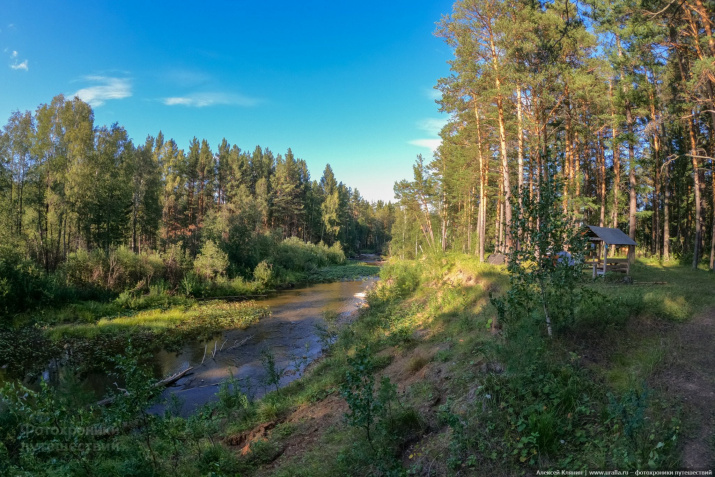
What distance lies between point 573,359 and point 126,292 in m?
24.0

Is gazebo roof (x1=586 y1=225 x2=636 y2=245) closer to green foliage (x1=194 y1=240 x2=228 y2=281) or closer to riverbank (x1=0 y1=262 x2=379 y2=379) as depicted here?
riverbank (x1=0 y1=262 x2=379 y2=379)

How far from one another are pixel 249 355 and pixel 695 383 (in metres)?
13.5

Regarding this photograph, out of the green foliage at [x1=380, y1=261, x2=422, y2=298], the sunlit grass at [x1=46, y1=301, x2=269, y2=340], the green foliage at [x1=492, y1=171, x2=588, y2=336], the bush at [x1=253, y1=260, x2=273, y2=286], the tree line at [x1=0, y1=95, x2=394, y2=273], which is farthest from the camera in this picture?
the bush at [x1=253, y1=260, x2=273, y2=286]

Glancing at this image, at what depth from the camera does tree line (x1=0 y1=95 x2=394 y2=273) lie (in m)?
22.5

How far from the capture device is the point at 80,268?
69.4 feet

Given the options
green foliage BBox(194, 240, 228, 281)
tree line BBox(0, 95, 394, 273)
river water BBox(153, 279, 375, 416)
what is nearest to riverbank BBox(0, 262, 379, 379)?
river water BBox(153, 279, 375, 416)

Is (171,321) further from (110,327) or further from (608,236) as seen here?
(608,236)

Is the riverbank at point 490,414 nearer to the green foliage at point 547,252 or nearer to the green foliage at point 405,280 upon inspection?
the green foliage at point 547,252

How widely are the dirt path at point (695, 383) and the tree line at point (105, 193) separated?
27.1 metres

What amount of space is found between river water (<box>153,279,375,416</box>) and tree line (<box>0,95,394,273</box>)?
514 inches

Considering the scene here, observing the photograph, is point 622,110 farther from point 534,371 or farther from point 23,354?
point 23,354

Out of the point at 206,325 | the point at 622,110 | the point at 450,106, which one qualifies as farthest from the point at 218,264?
the point at 622,110

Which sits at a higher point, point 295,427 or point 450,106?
point 450,106

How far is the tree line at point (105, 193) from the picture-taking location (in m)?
22.5
